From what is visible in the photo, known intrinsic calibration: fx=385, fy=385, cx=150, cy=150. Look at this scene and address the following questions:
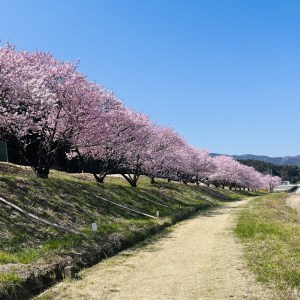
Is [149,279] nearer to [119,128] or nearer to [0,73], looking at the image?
[0,73]

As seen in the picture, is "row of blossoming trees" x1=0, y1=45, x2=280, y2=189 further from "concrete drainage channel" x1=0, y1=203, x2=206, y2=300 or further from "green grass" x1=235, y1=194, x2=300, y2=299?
"green grass" x1=235, y1=194, x2=300, y2=299

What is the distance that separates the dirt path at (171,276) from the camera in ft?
37.5

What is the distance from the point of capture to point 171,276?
13531mm

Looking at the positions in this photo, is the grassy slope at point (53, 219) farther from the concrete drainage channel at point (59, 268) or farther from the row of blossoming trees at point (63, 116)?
the row of blossoming trees at point (63, 116)

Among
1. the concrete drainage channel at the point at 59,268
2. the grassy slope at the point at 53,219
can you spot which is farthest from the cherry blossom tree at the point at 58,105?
the concrete drainage channel at the point at 59,268

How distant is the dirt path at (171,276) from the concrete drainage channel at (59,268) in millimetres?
481

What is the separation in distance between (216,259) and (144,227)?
844 centimetres

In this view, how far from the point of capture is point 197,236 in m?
23.2

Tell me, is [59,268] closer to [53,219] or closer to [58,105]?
[53,219]

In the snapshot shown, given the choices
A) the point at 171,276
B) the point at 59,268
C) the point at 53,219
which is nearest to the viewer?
the point at 171,276

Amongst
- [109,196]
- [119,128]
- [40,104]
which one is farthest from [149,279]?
[119,128]

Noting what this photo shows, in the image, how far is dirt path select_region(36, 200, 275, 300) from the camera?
11438mm

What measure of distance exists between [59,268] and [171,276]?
4065mm

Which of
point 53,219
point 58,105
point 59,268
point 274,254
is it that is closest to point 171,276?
point 59,268
